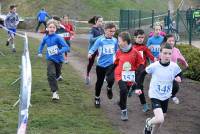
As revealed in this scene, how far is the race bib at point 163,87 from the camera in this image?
8547 mm

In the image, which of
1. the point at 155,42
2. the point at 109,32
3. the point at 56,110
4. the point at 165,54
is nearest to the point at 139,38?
the point at 109,32

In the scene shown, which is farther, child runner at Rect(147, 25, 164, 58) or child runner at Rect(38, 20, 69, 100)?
child runner at Rect(147, 25, 164, 58)

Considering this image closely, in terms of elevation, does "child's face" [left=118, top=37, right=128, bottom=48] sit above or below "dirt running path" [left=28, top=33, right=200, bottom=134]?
above

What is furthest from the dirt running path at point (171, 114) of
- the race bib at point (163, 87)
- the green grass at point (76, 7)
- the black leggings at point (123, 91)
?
the green grass at point (76, 7)

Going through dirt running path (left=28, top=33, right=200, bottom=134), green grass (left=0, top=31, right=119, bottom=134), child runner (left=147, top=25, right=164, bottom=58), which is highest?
child runner (left=147, top=25, right=164, bottom=58)

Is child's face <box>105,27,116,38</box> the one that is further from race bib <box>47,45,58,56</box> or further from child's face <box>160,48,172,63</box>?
child's face <box>160,48,172,63</box>

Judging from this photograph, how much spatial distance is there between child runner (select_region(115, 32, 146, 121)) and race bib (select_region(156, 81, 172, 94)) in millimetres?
1353

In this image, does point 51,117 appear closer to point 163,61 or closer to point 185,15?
point 163,61

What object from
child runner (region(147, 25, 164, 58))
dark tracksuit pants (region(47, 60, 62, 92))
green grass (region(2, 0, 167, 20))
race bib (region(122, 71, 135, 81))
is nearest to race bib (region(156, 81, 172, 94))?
race bib (region(122, 71, 135, 81))

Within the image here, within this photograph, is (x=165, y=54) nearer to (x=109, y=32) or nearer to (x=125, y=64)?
(x=125, y=64)

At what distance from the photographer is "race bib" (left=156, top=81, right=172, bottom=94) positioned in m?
8.55

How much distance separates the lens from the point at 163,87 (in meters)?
8.56

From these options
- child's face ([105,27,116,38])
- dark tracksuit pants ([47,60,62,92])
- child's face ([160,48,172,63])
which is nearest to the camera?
child's face ([160,48,172,63])

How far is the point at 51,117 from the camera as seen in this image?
386 inches
